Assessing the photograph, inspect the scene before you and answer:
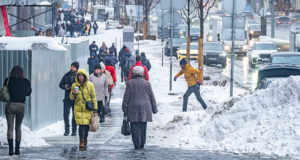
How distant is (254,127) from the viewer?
1307cm

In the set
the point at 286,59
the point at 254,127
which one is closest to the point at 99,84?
the point at 254,127

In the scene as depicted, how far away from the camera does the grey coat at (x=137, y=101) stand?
12.5 m

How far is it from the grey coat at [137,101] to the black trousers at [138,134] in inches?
6.7

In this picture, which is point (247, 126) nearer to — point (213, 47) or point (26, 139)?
point (26, 139)

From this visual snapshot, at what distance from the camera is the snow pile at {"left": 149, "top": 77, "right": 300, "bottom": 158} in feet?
40.1

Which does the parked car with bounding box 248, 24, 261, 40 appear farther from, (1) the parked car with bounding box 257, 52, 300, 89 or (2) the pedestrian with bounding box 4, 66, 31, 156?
(2) the pedestrian with bounding box 4, 66, 31, 156

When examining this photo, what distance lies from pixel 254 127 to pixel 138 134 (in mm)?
2140

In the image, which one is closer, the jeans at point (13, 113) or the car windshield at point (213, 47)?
the jeans at point (13, 113)

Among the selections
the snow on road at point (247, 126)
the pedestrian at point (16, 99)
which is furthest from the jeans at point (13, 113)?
the snow on road at point (247, 126)

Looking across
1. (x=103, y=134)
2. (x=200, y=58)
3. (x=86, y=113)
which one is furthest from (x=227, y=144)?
(x=200, y=58)

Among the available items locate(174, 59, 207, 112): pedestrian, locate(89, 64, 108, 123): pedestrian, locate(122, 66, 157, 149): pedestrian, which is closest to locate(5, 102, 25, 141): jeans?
locate(122, 66, 157, 149): pedestrian

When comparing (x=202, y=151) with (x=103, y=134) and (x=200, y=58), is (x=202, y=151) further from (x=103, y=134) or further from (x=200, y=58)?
(x=200, y=58)

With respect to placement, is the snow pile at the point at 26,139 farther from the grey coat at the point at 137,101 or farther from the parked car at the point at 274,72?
the parked car at the point at 274,72

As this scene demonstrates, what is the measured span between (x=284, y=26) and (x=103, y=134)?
85.8 meters
